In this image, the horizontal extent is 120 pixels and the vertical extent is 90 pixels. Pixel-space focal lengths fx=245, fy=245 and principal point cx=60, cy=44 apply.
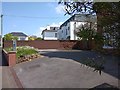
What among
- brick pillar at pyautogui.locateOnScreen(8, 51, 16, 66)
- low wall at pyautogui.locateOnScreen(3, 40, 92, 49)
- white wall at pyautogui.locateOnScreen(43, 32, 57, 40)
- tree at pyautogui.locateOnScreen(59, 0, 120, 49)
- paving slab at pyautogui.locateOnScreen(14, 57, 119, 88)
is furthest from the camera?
white wall at pyautogui.locateOnScreen(43, 32, 57, 40)

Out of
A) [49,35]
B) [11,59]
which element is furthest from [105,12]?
[49,35]

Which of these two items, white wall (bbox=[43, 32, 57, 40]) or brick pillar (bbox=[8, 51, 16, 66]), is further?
white wall (bbox=[43, 32, 57, 40])

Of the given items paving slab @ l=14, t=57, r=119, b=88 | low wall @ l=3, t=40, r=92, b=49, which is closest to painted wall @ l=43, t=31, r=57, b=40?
→ low wall @ l=3, t=40, r=92, b=49

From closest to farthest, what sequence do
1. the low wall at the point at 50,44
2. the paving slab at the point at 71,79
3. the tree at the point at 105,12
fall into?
the tree at the point at 105,12, the paving slab at the point at 71,79, the low wall at the point at 50,44

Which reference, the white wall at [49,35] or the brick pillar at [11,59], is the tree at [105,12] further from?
the white wall at [49,35]

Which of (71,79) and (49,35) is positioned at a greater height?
(49,35)

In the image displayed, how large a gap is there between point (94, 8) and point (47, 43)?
42.0 metres

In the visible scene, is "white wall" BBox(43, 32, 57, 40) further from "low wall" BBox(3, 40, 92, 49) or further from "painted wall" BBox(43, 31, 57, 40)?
"low wall" BBox(3, 40, 92, 49)

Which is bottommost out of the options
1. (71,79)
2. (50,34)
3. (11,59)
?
(71,79)

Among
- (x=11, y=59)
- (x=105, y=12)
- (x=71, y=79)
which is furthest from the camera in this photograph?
(x=11, y=59)

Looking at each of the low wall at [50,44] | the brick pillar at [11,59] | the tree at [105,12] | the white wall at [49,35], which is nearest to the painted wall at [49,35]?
the white wall at [49,35]

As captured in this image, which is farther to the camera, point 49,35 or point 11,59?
point 49,35

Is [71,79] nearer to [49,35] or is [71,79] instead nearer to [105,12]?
[105,12]

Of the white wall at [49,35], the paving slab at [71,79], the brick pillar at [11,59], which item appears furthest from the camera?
the white wall at [49,35]
